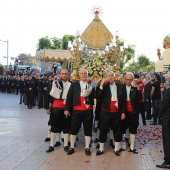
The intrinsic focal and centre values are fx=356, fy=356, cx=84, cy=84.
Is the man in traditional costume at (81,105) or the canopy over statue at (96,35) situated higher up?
the canopy over statue at (96,35)

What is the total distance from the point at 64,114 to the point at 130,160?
1936 mm

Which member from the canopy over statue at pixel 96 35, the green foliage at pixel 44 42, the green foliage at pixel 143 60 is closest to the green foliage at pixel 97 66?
the canopy over statue at pixel 96 35

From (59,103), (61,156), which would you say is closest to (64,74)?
(59,103)

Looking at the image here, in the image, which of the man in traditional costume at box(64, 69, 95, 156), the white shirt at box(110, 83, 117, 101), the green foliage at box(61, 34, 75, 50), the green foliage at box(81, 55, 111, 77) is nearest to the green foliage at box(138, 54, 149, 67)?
the green foliage at box(61, 34, 75, 50)

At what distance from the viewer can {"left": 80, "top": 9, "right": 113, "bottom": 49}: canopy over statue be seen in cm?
1447

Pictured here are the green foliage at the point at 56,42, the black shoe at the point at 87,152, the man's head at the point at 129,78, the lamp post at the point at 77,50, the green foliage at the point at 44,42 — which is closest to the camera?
the black shoe at the point at 87,152

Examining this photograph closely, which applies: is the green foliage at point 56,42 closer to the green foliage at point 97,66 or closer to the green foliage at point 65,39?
the green foliage at point 65,39

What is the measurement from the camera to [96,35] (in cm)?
1455

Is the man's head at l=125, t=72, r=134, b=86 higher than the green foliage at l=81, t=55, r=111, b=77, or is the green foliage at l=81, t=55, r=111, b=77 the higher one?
the green foliage at l=81, t=55, r=111, b=77

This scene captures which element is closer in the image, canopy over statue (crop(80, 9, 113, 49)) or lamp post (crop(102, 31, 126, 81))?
lamp post (crop(102, 31, 126, 81))

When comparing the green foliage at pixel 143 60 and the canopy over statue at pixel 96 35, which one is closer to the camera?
the canopy over statue at pixel 96 35

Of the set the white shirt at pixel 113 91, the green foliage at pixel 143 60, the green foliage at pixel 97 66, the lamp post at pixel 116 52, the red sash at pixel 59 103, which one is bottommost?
the red sash at pixel 59 103

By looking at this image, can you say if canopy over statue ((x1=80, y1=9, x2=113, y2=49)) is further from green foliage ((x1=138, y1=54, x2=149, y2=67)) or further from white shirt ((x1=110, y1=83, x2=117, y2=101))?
green foliage ((x1=138, y1=54, x2=149, y2=67))

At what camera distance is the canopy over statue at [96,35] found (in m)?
14.5
